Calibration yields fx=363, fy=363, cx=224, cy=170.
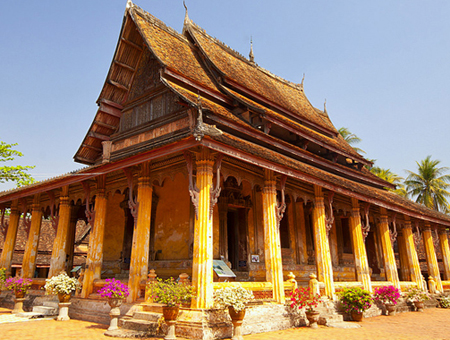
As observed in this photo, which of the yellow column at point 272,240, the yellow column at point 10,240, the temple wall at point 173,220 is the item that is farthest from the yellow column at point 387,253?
the yellow column at point 10,240

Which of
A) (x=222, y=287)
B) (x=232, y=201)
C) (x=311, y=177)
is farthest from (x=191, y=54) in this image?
(x=222, y=287)

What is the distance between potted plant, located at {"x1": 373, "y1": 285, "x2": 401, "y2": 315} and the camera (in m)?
13.3

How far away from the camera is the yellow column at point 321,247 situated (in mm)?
11781

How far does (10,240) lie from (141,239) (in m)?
8.87

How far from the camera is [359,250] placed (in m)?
13.7

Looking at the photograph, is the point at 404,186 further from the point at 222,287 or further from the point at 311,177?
the point at 222,287

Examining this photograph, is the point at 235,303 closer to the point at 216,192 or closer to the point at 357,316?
the point at 216,192

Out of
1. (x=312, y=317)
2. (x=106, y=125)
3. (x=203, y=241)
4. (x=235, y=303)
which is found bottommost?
(x=312, y=317)

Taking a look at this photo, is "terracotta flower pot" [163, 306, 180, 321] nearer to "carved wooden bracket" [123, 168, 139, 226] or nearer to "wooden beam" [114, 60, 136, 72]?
"carved wooden bracket" [123, 168, 139, 226]

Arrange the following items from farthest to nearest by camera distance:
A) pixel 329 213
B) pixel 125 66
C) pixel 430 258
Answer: pixel 430 258, pixel 125 66, pixel 329 213

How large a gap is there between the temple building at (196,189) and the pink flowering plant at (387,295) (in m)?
0.41

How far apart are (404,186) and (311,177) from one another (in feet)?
126

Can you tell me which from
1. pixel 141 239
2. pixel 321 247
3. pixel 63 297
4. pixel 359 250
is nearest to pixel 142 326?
pixel 141 239

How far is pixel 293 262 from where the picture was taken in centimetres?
1428
